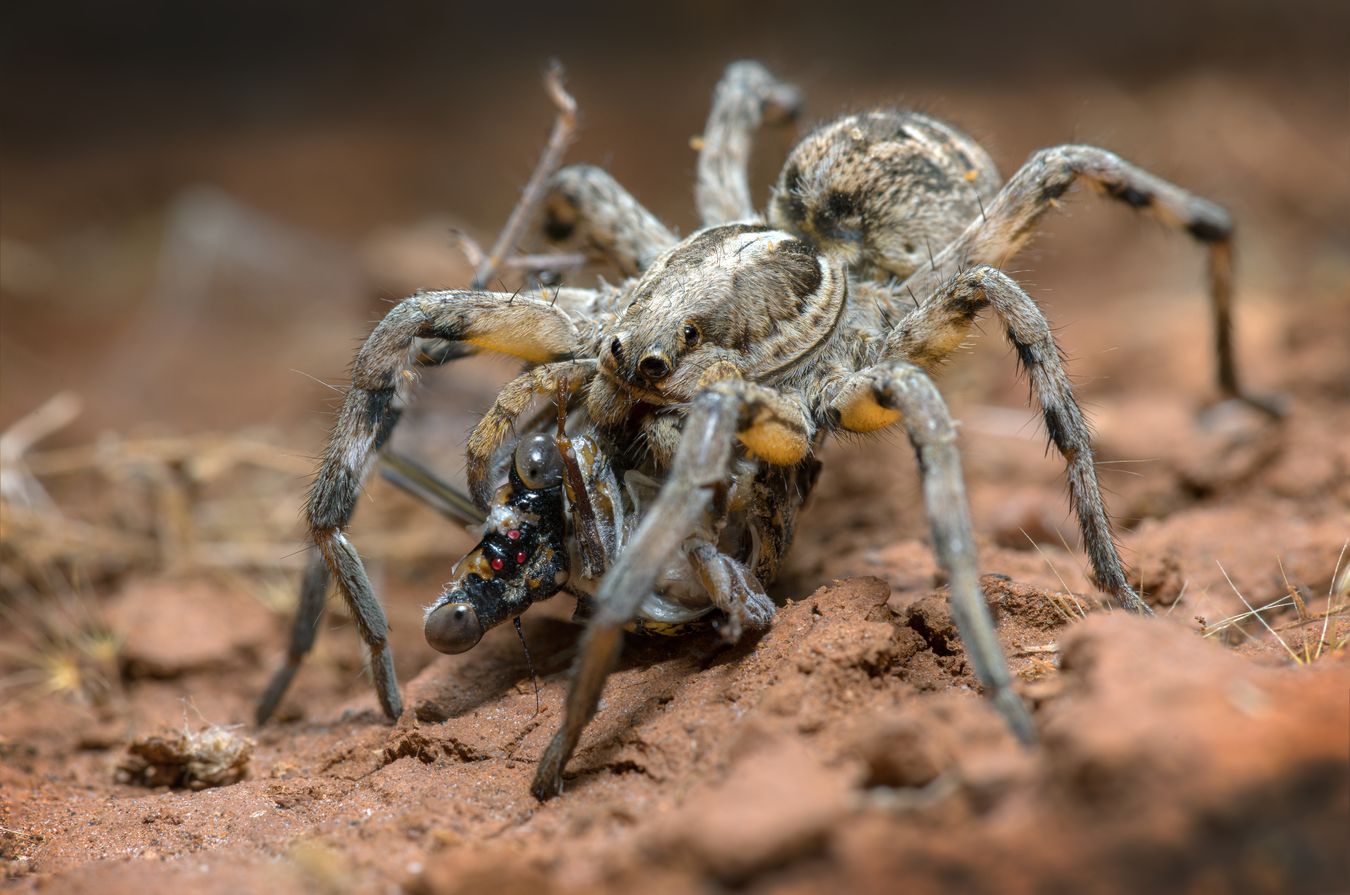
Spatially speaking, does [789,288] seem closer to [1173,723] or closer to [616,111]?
[1173,723]

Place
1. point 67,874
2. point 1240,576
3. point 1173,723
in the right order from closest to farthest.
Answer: point 1173,723 < point 67,874 < point 1240,576

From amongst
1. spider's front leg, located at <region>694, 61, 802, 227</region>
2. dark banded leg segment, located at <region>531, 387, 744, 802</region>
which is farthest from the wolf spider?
spider's front leg, located at <region>694, 61, 802, 227</region>

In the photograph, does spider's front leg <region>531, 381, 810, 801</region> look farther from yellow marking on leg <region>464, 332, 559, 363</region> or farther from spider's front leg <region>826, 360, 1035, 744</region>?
yellow marking on leg <region>464, 332, 559, 363</region>

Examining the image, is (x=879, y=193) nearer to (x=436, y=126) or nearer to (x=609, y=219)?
(x=609, y=219)

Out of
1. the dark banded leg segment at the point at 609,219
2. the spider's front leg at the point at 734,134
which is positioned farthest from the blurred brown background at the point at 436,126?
the dark banded leg segment at the point at 609,219

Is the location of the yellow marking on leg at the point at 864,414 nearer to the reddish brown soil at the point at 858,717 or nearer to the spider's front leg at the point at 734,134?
the reddish brown soil at the point at 858,717

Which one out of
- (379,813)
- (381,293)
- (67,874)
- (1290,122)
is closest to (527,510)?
(379,813)

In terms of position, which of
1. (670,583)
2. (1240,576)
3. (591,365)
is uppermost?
(591,365)
